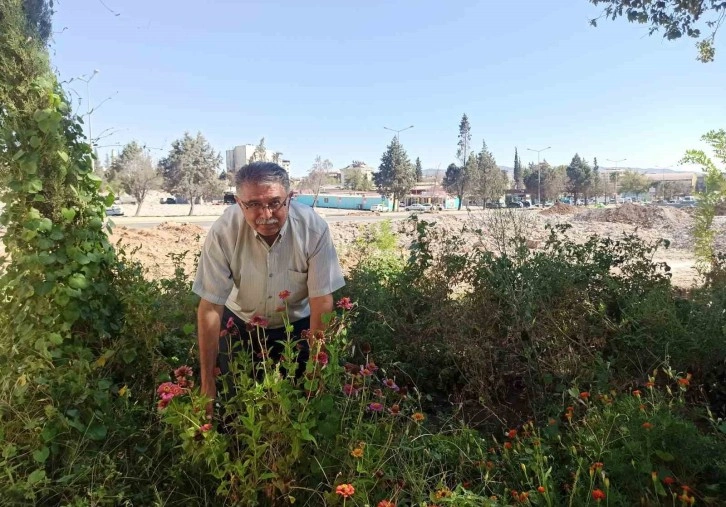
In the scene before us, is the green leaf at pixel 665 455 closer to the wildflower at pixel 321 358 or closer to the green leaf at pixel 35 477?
the wildflower at pixel 321 358

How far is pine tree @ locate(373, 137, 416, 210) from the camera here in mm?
50719

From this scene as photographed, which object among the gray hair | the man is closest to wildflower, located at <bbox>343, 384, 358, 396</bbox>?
the man

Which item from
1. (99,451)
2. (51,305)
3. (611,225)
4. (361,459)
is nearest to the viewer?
(361,459)

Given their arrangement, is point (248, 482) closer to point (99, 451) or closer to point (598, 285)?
point (99, 451)

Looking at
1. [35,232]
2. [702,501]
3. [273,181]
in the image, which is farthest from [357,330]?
[702,501]

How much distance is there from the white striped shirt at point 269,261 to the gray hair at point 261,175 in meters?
0.22

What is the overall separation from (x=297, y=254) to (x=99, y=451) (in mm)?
1128

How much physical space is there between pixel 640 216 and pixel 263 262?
24.2 m

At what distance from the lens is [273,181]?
2.07 m

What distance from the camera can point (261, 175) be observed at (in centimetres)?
206

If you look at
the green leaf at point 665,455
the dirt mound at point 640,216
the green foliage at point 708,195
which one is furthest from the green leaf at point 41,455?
the dirt mound at point 640,216

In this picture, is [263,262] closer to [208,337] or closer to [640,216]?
[208,337]

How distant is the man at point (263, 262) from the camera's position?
2.10 meters

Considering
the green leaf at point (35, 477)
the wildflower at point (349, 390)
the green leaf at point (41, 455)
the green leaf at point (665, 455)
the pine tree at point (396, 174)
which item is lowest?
the green leaf at point (35, 477)
